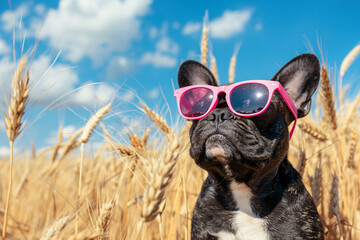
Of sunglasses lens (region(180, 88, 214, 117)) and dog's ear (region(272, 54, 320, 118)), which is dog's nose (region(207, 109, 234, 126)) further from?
dog's ear (region(272, 54, 320, 118))

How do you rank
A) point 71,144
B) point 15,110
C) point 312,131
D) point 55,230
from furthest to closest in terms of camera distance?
point 71,144, point 312,131, point 15,110, point 55,230

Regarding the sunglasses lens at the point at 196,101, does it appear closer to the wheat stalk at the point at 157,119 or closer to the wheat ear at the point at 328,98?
the wheat stalk at the point at 157,119

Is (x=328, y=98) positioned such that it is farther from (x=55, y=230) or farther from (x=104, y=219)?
(x=55, y=230)

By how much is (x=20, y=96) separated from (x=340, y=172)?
2.99 metres

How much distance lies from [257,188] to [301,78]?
1021mm

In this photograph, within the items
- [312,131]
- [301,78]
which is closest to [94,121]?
[301,78]

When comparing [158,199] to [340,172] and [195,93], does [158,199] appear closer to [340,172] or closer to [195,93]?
[195,93]

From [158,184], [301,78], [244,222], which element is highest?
[301,78]

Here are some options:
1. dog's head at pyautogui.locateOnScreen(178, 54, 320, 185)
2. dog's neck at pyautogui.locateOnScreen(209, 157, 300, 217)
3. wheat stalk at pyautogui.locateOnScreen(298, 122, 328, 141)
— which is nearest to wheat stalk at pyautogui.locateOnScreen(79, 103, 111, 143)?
dog's head at pyautogui.locateOnScreen(178, 54, 320, 185)

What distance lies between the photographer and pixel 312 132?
3.63 m

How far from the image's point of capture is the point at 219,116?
2.57 meters

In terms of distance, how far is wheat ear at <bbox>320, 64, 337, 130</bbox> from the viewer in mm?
3428

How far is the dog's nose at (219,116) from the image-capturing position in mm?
2549

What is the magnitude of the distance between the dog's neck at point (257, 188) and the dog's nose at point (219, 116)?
1.34ft
